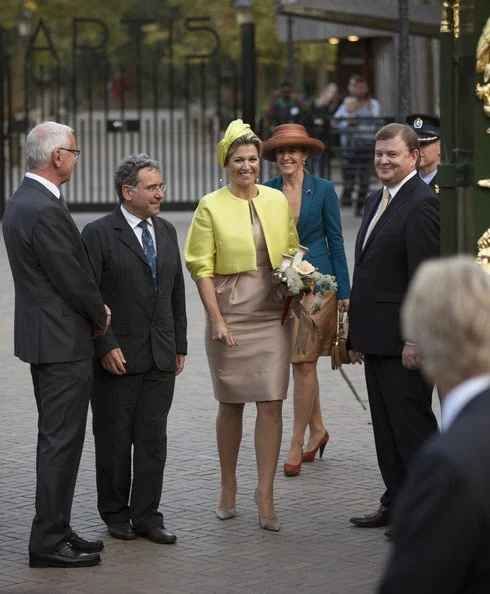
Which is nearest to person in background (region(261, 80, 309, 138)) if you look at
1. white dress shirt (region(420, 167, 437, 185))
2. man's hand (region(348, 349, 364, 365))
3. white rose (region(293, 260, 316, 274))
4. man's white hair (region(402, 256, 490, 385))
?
white dress shirt (region(420, 167, 437, 185))

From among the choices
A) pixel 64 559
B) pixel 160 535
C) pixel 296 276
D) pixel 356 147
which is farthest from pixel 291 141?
pixel 356 147

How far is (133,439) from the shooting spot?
6.54m

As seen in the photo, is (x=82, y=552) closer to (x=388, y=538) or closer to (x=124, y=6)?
(x=388, y=538)

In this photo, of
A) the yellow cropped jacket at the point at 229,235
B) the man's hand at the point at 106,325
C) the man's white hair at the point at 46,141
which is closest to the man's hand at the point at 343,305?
the yellow cropped jacket at the point at 229,235

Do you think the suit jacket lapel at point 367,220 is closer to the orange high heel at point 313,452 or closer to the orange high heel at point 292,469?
the orange high heel at point 292,469

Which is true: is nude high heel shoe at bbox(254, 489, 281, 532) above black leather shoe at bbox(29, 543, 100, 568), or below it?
above

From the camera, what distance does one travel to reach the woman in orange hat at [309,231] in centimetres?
770

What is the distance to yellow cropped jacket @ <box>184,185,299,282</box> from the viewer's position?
21.7 feet

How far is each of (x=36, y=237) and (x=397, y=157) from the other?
1.63 m

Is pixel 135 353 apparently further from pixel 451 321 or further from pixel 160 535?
pixel 451 321

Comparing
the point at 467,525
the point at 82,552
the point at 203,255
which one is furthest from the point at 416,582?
the point at 203,255

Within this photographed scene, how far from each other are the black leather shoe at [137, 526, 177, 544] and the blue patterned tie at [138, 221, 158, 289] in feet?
3.61

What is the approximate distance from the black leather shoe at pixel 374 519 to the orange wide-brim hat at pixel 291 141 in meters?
2.10

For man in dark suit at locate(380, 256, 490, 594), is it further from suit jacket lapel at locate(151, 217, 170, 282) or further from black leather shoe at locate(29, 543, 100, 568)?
suit jacket lapel at locate(151, 217, 170, 282)
